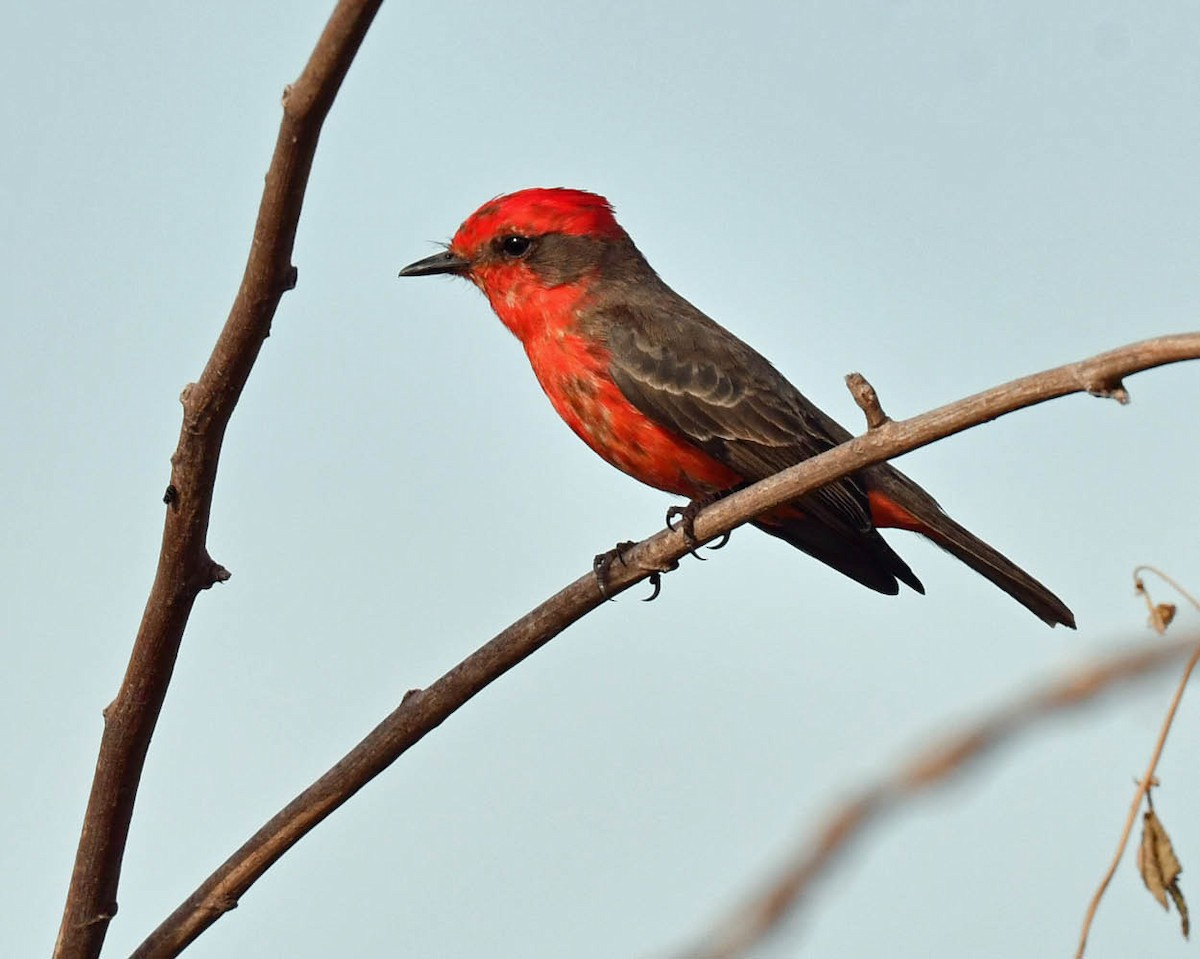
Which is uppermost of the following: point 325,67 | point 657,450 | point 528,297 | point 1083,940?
point 528,297

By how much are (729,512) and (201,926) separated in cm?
185

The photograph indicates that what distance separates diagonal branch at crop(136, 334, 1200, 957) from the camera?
3.44m

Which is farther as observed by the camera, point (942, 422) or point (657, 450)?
point (657, 450)

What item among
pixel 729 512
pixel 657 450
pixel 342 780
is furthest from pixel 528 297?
pixel 342 780

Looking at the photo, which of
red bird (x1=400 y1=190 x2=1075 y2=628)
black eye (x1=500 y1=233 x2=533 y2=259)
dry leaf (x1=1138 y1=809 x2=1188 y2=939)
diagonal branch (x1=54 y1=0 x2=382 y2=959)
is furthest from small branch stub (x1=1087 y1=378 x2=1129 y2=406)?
black eye (x1=500 y1=233 x2=533 y2=259)

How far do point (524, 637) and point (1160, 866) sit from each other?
6.54 ft

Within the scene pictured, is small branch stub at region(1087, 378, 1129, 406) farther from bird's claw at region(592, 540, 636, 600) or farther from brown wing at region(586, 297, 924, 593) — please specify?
brown wing at region(586, 297, 924, 593)

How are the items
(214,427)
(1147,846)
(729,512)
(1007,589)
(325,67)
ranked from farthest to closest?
(1007,589)
(729,512)
(214,427)
(325,67)
(1147,846)

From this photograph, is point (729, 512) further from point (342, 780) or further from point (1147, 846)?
point (1147, 846)

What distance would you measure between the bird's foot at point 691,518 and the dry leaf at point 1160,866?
190cm

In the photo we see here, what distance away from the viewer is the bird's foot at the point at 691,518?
503cm

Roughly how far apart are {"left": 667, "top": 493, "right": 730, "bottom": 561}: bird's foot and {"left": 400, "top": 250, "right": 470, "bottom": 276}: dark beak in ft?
6.06

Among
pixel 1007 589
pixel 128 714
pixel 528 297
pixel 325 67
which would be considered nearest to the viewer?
pixel 325 67

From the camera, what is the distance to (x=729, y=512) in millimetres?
4578
